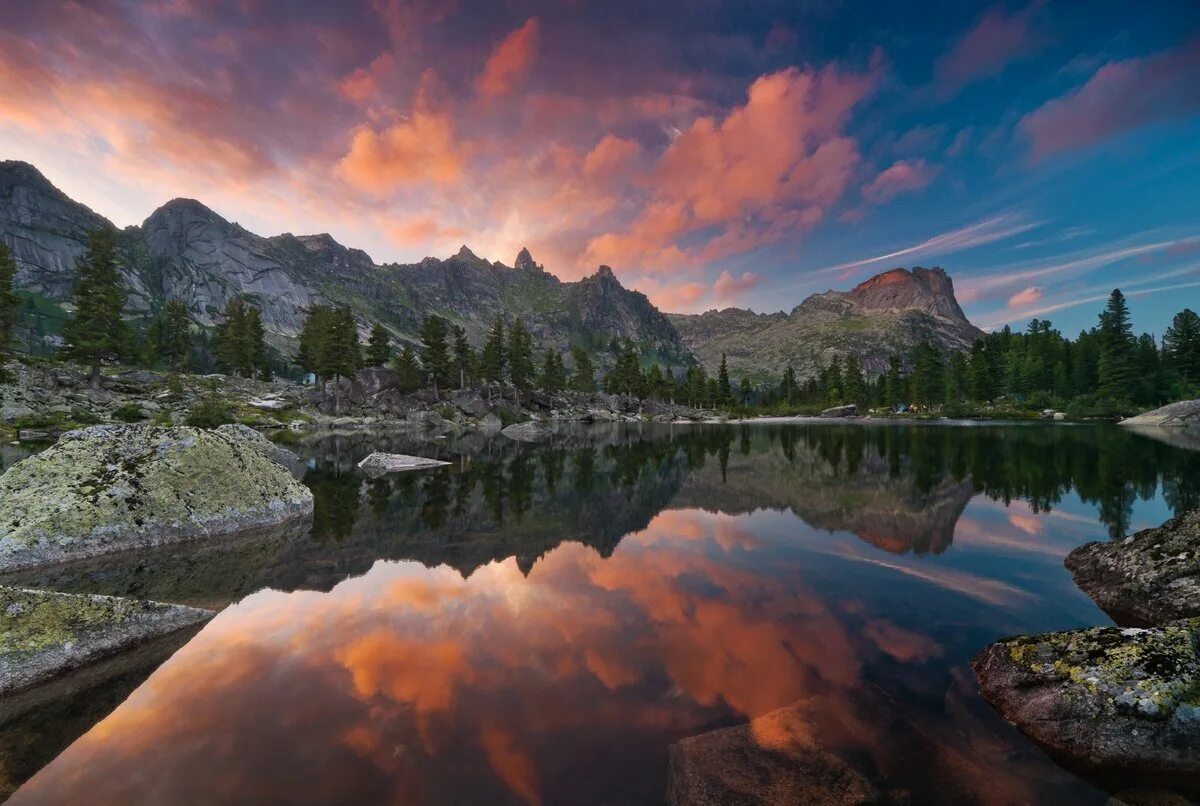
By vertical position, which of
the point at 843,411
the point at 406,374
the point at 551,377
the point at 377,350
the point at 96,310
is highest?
the point at 96,310

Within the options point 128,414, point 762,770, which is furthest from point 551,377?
point 762,770

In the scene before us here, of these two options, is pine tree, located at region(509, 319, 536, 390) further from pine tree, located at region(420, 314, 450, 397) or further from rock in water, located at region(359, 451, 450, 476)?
rock in water, located at region(359, 451, 450, 476)

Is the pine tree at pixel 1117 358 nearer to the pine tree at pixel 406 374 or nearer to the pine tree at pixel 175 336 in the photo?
the pine tree at pixel 406 374

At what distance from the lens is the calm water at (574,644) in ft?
22.0

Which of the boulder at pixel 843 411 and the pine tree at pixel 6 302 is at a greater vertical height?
the pine tree at pixel 6 302

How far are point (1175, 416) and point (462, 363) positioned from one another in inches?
5452

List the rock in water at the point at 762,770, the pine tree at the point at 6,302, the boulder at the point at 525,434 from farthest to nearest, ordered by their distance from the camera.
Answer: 1. the boulder at the point at 525,434
2. the pine tree at the point at 6,302
3. the rock in water at the point at 762,770

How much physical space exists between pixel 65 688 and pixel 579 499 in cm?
2071

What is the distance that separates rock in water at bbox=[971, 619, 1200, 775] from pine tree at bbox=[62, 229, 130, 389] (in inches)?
3801

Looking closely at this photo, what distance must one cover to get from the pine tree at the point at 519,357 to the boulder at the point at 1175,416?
4717 inches

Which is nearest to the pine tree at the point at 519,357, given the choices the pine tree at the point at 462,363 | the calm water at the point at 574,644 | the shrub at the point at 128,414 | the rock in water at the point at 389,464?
the pine tree at the point at 462,363

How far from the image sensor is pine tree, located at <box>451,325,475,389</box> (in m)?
128

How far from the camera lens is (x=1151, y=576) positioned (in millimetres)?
11875

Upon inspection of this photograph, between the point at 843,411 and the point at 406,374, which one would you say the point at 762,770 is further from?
the point at 843,411
